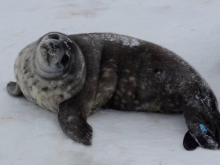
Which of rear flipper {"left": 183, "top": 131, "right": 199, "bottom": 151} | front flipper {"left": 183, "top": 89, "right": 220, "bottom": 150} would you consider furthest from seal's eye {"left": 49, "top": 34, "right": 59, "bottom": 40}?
rear flipper {"left": 183, "top": 131, "right": 199, "bottom": 151}

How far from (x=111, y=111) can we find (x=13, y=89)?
98cm

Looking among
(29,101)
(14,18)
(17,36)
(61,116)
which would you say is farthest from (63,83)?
(14,18)

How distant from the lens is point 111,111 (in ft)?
12.4

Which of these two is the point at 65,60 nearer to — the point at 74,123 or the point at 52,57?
the point at 52,57

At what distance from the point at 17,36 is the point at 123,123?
8.65 ft

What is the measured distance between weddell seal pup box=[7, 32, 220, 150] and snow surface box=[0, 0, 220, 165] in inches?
4.4

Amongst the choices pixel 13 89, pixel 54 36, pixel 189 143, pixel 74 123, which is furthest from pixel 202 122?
pixel 13 89

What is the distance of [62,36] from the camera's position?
145 inches

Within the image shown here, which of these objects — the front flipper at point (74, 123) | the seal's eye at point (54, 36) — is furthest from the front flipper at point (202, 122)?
the seal's eye at point (54, 36)

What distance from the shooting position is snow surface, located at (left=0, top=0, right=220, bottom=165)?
3115mm

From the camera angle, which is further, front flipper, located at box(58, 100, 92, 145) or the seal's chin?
the seal's chin

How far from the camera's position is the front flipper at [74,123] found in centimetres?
329

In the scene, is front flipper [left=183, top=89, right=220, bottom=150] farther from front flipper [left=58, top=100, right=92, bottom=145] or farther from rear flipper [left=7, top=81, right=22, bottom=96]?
rear flipper [left=7, top=81, right=22, bottom=96]

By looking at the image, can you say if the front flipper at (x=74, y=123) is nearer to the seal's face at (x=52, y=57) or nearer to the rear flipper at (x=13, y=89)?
the seal's face at (x=52, y=57)
